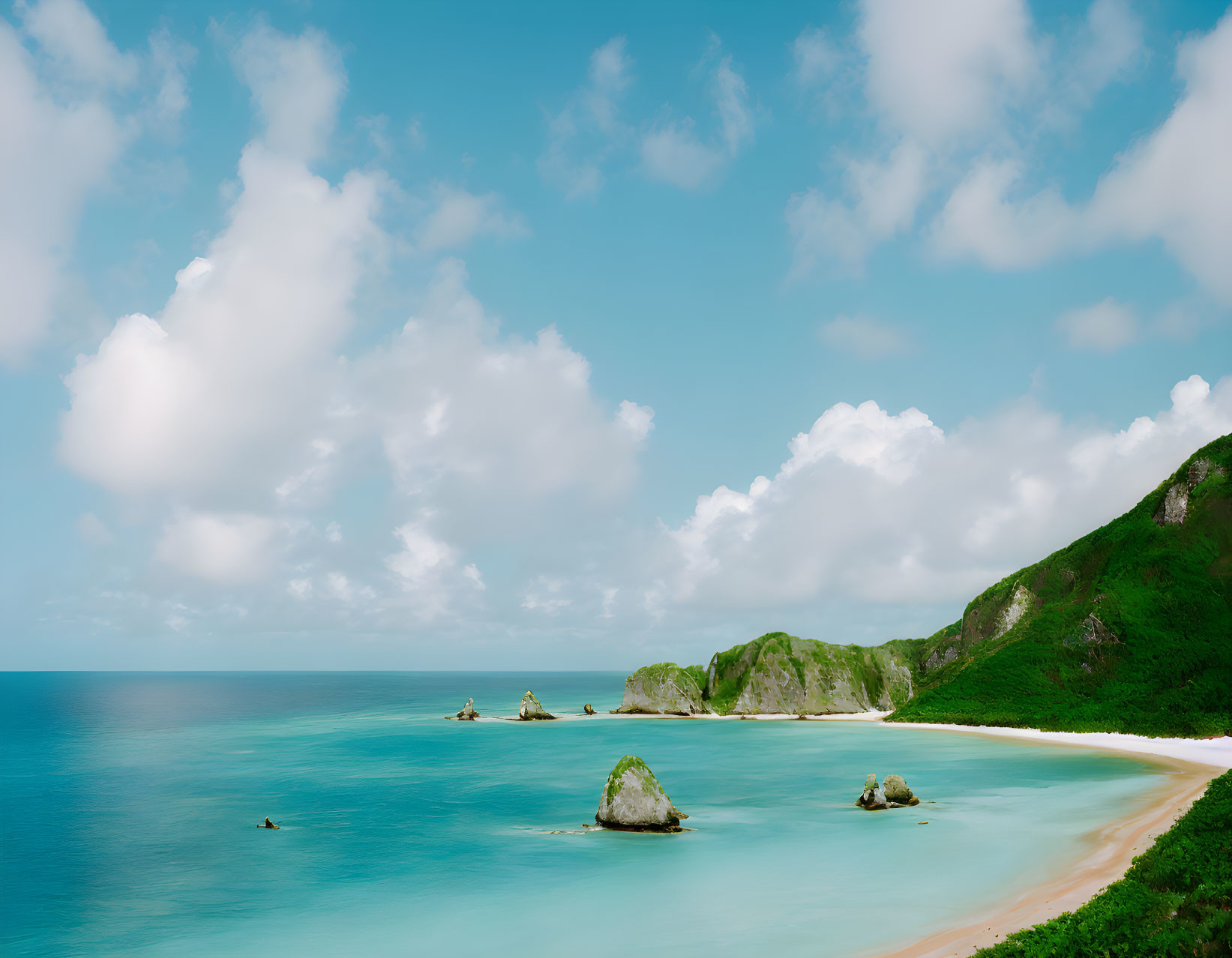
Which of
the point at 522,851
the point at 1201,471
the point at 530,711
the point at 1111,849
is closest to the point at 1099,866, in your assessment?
the point at 1111,849

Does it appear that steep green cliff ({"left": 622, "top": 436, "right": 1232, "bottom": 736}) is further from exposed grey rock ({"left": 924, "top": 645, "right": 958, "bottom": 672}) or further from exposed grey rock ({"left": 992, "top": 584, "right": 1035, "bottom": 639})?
exposed grey rock ({"left": 924, "top": 645, "right": 958, "bottom": 672})

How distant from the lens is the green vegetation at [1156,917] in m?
16.0

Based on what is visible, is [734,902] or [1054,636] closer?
[734,902]

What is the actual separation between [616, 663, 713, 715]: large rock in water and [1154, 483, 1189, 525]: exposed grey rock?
68.9m

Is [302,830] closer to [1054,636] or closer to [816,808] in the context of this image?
[816,808]

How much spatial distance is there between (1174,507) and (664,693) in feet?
254

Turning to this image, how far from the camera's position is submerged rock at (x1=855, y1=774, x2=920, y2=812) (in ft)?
139

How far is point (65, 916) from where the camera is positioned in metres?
28.4

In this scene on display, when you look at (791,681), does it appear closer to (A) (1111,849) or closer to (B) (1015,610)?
(B) (1015,610)

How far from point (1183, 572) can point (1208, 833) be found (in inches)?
3068

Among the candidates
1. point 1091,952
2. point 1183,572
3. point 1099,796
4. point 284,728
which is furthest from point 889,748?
point 284,728

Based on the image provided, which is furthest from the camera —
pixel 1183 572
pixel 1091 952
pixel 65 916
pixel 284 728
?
pixel 284 728

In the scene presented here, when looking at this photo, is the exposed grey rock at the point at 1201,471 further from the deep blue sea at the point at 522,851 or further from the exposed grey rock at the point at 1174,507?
the deep blue sea at the point at 522,851

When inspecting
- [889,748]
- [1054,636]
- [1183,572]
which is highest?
[1183,572]
